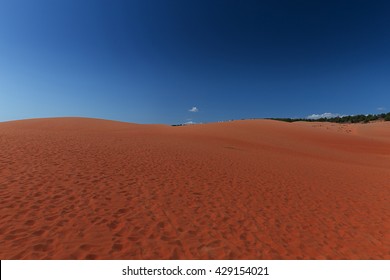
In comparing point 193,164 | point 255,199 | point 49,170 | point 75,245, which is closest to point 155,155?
point 193,164

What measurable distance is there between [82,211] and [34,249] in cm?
188

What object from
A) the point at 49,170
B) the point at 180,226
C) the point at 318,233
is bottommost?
the point at 318,233

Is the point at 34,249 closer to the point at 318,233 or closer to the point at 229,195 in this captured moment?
the point at 229,195

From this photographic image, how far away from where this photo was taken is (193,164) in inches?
562

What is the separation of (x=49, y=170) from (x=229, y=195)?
338 inches

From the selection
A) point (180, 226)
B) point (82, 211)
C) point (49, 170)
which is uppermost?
point (49, 170)

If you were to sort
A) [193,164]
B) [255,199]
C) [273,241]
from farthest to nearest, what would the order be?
[193,164] < [255,199] < [273,241]

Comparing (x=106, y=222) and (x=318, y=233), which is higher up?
(x=106, y=222)

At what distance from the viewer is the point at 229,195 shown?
382 inches

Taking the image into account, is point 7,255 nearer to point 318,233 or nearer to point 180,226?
point 180,226
